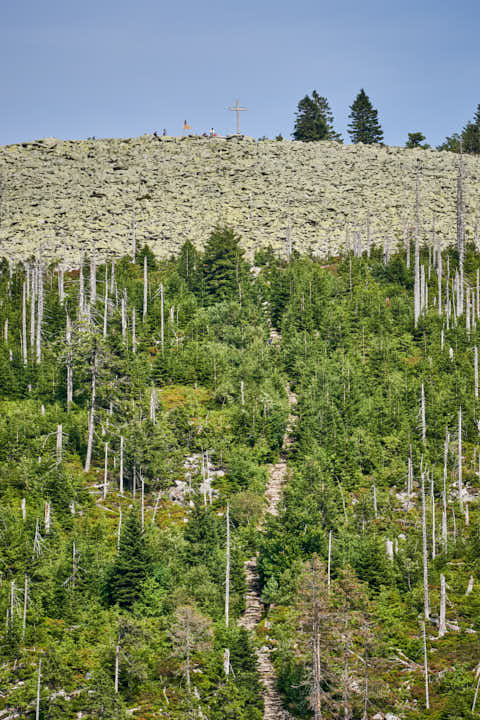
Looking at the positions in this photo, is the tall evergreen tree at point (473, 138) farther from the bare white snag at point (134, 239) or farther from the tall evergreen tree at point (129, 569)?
the tall evergreen tree at point (129, 569)

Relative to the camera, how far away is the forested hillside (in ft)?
183

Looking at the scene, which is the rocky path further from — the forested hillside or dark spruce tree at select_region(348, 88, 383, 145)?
dark spruce tree at select_region(348, 88, 383, 145)

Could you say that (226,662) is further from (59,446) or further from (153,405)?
(153,405)

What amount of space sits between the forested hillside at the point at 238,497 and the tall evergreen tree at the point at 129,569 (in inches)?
8.0

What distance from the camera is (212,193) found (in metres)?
167

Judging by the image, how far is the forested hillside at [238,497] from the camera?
2196 inches

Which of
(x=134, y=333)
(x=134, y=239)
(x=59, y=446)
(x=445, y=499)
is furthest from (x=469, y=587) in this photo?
(x=134, y=239)

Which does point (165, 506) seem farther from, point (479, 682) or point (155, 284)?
point (155, 284)

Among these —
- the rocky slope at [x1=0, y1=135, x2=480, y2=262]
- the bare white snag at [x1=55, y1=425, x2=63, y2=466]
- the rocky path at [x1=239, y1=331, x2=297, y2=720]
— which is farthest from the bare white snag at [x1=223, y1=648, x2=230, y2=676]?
the rocky slope at [x1=0, y1=135, x2=480, y2=262]

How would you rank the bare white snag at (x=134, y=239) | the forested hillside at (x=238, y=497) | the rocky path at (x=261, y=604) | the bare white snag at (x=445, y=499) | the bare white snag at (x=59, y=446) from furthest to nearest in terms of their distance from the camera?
the bare white snag at (x=134, y=239)
the bare white snag at (x=59, y=446)
the bare white snag at (x=445, y=499)
the rocky path at (x=261, y=604)
the forested hillside at (x=238, y=497)

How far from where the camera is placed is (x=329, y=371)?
313ft

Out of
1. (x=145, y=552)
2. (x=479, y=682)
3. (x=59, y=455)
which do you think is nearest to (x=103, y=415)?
(x=59, y=455)

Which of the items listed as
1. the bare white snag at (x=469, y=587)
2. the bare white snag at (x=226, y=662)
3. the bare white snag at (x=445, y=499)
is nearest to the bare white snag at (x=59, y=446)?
the bare white snag at (x=226, y=662)

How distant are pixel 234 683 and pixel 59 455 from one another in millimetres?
28697
